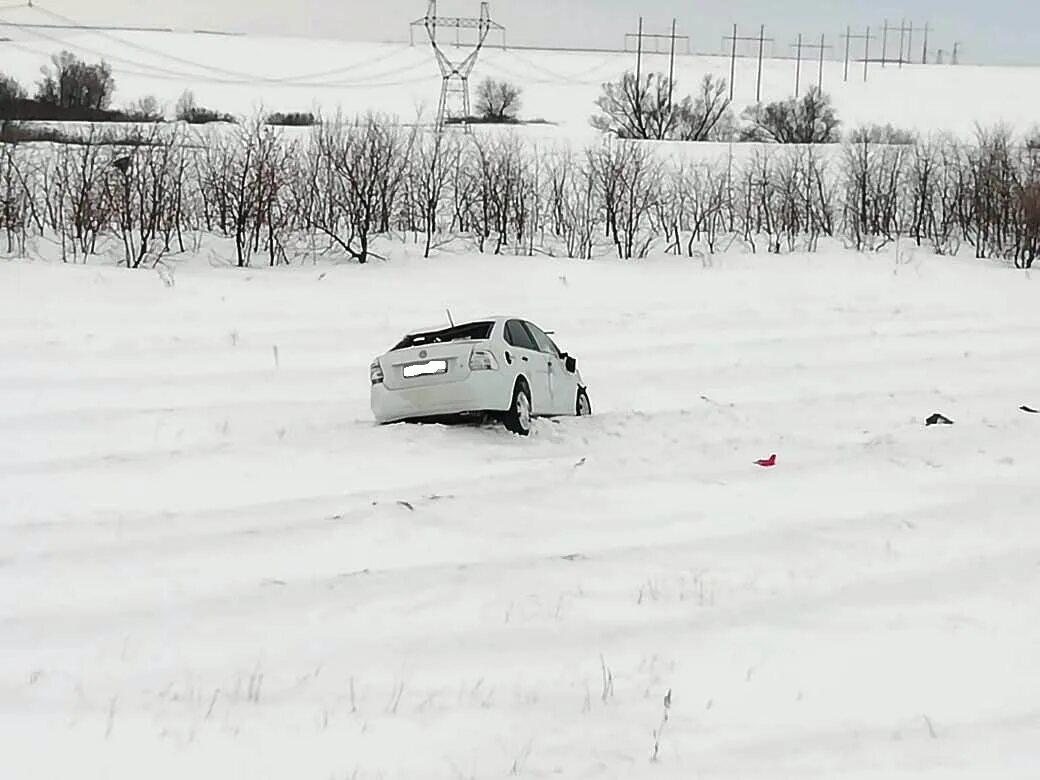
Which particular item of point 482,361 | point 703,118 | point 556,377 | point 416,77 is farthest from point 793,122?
point 482,361

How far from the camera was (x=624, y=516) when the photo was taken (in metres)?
9.95

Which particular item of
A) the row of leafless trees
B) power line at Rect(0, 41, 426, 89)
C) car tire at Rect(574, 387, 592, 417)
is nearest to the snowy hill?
power line at Rect(0, 41, 426, 89)

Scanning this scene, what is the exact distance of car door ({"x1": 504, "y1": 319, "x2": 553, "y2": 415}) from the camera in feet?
42.3

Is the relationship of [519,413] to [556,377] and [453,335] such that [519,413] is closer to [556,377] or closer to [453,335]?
[453,335]

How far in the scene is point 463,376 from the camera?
1216 centimetres

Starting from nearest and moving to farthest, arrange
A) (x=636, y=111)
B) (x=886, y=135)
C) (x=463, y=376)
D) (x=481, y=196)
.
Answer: (x=463, y=376), (x=481, y=196), (x=886, y=135), (x=636, y=111)

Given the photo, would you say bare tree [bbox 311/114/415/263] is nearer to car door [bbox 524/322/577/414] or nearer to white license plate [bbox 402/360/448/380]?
car door [bbox 524/322/577/414]

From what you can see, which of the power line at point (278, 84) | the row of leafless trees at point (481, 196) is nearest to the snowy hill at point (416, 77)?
the power line at point (278, 84)

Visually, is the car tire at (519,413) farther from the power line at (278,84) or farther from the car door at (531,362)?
the power line at (278,84)

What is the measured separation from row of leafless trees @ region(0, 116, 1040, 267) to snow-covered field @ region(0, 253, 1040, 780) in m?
13.4

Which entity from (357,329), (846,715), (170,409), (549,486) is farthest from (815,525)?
(357,329)

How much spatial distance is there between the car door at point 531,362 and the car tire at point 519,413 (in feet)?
0.69

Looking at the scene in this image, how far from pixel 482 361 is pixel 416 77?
213 feet

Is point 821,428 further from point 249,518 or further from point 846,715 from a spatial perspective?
point 846,715
